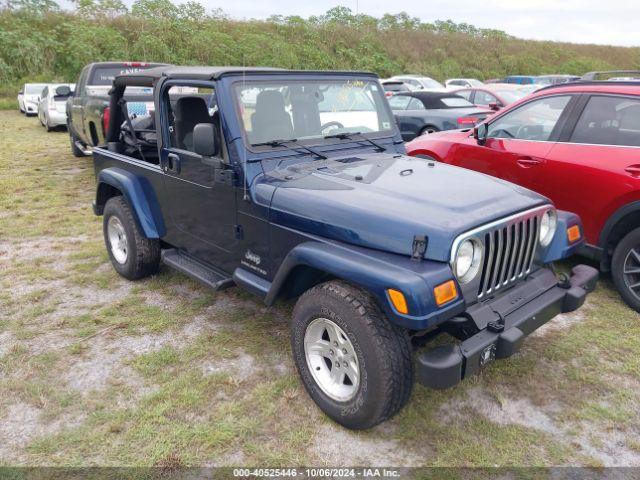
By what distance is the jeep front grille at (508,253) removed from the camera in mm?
2756

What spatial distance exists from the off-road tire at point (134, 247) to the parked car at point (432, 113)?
675 centimetres

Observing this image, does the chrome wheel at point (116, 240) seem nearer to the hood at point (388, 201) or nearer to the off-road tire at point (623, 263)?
the hood at point (388, 201)

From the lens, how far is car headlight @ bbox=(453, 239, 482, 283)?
8.52ft

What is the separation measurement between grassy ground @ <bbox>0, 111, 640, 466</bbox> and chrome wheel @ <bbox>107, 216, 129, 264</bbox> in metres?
0.26

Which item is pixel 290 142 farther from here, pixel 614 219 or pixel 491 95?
pixel 491 95

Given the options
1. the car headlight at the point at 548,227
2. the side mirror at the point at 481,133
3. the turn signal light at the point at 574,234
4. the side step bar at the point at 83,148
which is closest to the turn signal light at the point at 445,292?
the car headlight at the point at 548,227

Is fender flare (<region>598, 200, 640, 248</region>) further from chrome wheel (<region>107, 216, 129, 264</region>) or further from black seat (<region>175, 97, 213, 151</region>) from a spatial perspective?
chrome wheel (<region>107, 216, 129, 264</region>)

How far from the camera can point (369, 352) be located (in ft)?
8.51

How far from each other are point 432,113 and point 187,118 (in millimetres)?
7236

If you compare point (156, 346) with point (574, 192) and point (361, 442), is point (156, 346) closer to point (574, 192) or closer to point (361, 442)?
point (361, 442)

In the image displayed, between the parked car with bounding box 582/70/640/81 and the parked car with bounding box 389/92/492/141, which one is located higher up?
the parked car with bounding box 582/70/640/81

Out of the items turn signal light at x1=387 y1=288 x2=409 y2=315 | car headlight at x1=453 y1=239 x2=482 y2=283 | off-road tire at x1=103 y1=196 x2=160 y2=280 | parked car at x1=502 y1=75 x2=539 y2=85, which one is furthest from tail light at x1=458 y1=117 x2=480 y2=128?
parked car at x1=502 y1=75 x2=539 y2=85

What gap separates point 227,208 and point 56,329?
1.78 m

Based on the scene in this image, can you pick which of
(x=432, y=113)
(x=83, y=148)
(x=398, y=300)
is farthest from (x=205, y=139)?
(x=83, y=148)
